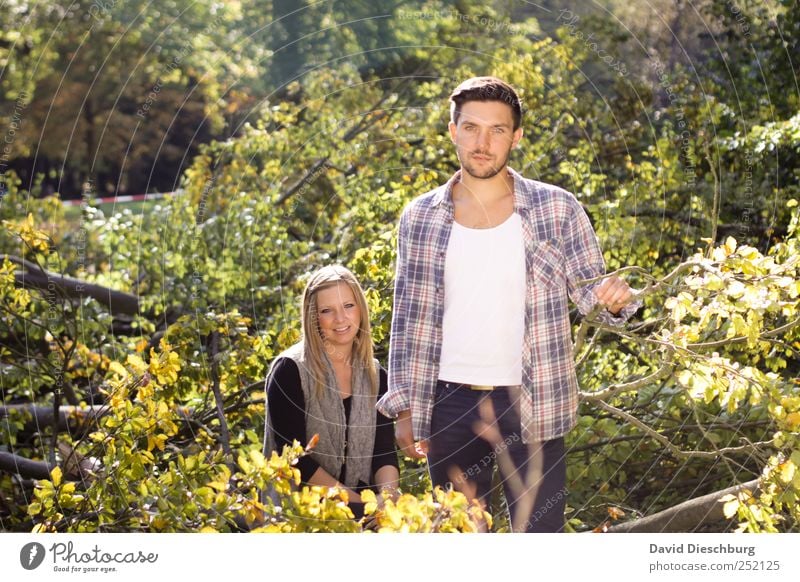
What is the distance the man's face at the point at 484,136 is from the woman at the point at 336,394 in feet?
1.94

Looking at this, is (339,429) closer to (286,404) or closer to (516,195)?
(286,404)

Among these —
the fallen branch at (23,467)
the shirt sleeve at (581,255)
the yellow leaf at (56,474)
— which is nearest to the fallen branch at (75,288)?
the fallen branch at (23,467)

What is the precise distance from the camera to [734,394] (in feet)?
10.3

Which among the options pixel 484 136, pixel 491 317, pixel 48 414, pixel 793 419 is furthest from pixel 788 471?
pixel 48 414

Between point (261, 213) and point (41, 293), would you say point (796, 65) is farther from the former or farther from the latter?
point (41, 293)

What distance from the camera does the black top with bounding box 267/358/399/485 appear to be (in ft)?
11.4

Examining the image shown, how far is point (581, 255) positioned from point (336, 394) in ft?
3.11

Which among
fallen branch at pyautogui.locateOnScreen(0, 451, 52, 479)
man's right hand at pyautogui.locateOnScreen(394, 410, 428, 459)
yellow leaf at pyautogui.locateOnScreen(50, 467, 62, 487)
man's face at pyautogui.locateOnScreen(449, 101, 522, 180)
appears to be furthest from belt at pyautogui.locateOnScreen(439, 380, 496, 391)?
fallen branch at pyautogui.locateOnScreen(0, 451, 52, 479)

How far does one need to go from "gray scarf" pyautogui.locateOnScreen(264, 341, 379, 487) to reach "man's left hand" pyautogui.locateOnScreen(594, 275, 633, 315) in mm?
909

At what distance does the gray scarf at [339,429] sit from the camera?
353 centimetres

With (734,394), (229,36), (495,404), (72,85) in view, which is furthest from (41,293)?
(72,85)

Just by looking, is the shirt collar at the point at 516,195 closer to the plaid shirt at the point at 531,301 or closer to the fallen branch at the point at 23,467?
the plaid shirt at the point at 531,301

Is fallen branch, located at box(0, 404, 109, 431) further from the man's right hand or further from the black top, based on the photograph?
the man's right hand

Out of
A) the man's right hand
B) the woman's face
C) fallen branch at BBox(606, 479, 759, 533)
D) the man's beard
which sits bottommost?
fallen branch at BBox(606, 479, 759, 533)
